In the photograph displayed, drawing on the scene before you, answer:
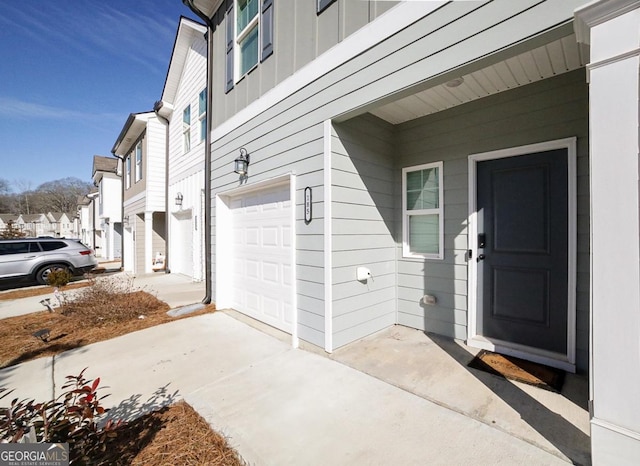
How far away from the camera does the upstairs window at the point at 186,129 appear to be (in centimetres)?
802

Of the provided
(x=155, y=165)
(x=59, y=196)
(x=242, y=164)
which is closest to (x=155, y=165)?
(x=155, y=165)

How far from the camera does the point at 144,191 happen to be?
31.9 ft

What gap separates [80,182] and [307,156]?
2188 inches

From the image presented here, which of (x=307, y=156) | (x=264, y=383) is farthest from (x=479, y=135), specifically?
(x=264, y=383)

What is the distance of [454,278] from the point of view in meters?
3.39

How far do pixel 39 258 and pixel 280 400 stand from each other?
9526 millimetres

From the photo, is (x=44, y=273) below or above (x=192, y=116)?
below

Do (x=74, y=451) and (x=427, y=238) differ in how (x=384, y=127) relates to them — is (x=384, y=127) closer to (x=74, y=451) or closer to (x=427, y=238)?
(x=427, y=238)

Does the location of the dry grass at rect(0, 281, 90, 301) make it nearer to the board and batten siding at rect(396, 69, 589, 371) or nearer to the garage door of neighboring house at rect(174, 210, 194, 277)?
the garage door of neighboring house at rect(174, 210, 194, 277)

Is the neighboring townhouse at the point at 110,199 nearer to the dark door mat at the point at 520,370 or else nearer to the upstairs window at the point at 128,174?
the upstairs window at the point at 128,174

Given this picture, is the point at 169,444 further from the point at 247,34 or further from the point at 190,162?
the point at 190,162

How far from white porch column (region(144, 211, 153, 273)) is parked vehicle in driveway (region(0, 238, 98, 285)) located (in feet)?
4.99

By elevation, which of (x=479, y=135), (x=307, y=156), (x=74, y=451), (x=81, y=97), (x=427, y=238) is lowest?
(x=74, y=451)

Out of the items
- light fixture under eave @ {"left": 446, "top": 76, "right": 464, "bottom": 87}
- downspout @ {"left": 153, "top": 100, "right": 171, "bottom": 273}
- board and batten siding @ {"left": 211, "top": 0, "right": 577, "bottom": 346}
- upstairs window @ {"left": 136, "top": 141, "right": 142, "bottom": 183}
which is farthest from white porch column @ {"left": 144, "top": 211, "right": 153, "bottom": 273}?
light fixture under eave @ {"left": 446, "top": 76, "right": 464, "bottom": 87}
